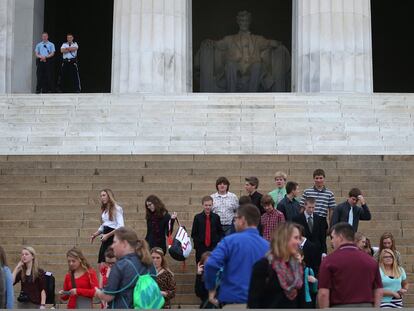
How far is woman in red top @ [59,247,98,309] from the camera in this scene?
1472 centimetres

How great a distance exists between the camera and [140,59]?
31312mm

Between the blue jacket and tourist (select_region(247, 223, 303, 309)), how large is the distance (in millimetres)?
533

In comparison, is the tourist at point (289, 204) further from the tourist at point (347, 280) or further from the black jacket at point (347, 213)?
the tourist at point (347, 280)

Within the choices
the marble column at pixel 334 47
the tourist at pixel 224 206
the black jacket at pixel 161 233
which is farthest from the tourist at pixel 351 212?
the marble column at pixel 334 47

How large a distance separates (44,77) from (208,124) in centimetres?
587

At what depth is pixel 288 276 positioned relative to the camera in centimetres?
1127

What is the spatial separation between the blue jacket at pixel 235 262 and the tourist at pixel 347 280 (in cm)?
66

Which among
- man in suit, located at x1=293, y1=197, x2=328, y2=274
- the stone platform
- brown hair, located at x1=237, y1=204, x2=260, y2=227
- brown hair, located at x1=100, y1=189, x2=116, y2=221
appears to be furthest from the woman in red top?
the stone platform

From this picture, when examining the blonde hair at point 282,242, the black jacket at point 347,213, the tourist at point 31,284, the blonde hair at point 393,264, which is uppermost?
the black jacket at point 347,213

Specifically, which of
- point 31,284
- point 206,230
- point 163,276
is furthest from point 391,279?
point 31,284

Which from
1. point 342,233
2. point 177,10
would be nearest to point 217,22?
point 177,10

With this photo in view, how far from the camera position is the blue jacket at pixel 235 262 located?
1184 cm

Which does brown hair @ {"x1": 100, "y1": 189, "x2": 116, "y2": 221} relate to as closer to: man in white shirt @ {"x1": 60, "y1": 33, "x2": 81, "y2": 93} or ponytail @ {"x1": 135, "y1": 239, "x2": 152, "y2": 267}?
ponytail @ {"x1": 135, "y1": 239, "x2": 152, "y2": 267}

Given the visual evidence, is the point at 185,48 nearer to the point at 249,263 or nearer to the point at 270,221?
the point at 270,221
